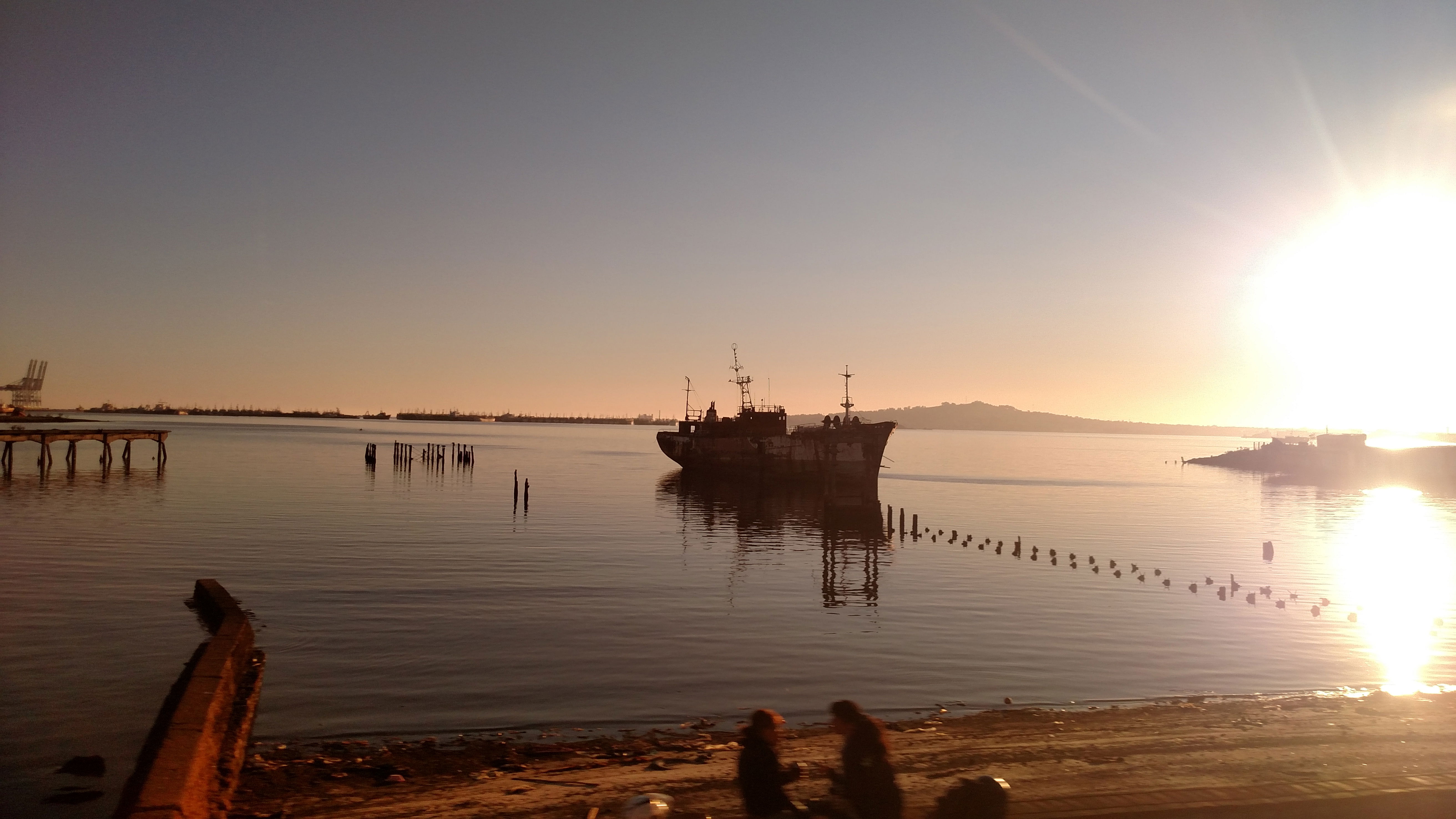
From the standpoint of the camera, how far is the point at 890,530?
5478 cm

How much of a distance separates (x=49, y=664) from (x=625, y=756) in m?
13.6

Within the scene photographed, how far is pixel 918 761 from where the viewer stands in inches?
496

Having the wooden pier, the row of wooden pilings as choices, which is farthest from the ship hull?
the wooden pier

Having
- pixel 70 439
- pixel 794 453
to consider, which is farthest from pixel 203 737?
pixel 70 439

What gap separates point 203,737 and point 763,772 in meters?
7.89

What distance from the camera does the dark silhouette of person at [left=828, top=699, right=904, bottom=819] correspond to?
8461 millimetres

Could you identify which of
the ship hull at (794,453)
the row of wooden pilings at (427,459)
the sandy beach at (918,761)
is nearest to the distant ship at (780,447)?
the ship hull at (794,453)

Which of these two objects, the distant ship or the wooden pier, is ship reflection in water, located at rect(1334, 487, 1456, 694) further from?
the wooden pier

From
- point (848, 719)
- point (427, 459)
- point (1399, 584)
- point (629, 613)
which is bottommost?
point (1399, 584)

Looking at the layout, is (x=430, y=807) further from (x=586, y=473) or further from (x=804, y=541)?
(x=586, y=473)

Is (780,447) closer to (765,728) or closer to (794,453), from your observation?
(794,453)

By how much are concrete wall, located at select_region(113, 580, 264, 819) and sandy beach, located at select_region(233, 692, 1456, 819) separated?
0.45 meters

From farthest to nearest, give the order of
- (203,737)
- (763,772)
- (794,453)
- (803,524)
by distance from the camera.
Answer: (794,453)
(803,524)
(203,737)
(763,772)

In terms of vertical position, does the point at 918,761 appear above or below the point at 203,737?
below
